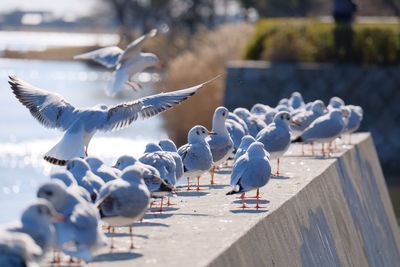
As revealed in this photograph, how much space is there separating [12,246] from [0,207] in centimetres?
1444

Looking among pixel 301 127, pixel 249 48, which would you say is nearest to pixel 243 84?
pixel 249 48

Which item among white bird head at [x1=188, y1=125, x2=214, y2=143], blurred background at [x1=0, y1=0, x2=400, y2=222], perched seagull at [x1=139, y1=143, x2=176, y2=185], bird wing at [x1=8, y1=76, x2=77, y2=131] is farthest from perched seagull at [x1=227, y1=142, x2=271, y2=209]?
blurred background at [x1=0, y1=0, x2=400, y2=222]

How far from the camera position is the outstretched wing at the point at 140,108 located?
12156 mm

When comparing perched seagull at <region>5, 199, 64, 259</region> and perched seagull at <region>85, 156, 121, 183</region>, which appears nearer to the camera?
perched seagull at <region>5, 199, 64, 259</region>

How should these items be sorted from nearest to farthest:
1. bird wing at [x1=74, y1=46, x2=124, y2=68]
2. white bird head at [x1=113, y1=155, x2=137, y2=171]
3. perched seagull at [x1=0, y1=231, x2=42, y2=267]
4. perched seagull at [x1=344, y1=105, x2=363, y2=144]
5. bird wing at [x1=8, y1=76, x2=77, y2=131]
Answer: perched seagull at [x1=0, y1=231, x2=42, y2=267] < white bird head at [x1=113, y1=155, x2=137, y2=171] < bird wing at [x1=8, y1=76, x2=77, y2=131] < bird wing at [x1=74, y1=46, x2=124, y2=68] < perched seagull at [x1=344, y1=105, x2=363, y2=144]

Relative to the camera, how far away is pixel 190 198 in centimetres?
1182

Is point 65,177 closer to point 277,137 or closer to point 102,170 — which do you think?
point 102,170

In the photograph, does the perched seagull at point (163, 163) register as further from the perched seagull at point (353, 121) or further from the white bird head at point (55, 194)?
the perched seagull at point (353, 121)

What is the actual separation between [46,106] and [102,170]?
286cm

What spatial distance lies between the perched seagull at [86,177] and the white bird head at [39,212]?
162 centimetres

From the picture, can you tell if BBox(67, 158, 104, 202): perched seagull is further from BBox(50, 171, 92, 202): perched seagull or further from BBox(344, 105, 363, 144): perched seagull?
BBox(344, 105, 363, 144): perched seagull

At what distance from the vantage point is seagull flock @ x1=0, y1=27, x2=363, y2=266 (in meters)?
7.78

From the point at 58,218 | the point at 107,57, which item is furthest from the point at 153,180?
the point at 107,57

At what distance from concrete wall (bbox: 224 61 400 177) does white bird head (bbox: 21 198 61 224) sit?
21.3m
